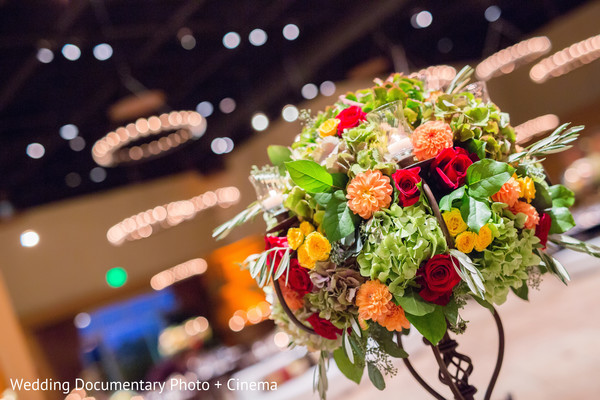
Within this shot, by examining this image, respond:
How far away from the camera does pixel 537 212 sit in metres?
1.27

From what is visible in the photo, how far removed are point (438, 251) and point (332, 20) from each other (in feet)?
25.8

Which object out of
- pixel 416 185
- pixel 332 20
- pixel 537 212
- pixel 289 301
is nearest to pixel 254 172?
pixel 289 301

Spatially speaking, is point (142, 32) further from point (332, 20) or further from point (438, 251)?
point (438, 251)

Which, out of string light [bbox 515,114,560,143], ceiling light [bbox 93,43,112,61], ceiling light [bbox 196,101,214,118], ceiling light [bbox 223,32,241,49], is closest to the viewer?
ceiling light [bbox 93,43,112,61]

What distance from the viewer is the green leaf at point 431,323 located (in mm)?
1121

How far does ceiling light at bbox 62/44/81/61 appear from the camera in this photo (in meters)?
6.54

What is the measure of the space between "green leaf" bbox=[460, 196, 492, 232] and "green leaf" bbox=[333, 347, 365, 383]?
16.7 inches

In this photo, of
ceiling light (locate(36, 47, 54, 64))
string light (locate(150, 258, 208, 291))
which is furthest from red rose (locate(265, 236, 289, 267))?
string light (locate(150, 258, 208, 291))

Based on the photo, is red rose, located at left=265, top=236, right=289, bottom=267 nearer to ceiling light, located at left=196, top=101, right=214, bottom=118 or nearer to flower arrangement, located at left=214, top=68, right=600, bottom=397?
flower arrangement, located at left=214, top=68, right=600, bottom=397

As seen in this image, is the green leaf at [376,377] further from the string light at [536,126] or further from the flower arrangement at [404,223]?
the string light at [536,126]

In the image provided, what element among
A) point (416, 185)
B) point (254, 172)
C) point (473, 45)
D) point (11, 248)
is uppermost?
point (473, 45)

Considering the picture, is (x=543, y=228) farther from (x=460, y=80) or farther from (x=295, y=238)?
(x=295, y=238)

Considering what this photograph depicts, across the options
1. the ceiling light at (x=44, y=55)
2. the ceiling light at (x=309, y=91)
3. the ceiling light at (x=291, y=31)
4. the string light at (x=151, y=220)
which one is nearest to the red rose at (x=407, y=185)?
the ceiling light at (x=44, y=55)

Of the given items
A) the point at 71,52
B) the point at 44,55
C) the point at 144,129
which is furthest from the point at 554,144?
the point at 71,52
